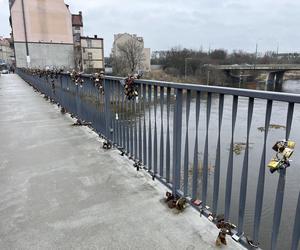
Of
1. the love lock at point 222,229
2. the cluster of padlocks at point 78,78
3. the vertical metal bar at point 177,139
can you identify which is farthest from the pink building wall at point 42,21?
the love lock at point 222,229

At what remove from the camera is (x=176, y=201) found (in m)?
2.11

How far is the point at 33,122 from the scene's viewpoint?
543 cm

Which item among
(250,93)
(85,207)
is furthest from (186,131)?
(85,207)

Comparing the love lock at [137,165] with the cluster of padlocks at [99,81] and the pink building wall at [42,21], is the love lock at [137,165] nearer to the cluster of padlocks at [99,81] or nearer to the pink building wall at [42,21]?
the cluster of padlocks at [99,81]

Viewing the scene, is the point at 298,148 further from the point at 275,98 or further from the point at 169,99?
the point at 275,98

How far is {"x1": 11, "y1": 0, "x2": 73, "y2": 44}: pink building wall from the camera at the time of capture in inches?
1307

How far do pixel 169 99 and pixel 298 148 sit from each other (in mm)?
6748

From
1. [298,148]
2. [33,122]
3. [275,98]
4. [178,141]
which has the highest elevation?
[275,98]

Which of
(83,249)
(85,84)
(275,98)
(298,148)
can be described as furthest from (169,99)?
(298,148)

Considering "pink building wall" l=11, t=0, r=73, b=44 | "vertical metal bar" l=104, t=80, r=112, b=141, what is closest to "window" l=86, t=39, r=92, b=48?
"pink building wall" l=11, t=0, r=73, b=44

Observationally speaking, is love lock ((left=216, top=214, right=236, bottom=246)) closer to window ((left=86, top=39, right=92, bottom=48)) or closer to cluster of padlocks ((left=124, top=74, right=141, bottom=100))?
cluster of padlocks ((left=124, top=74, right=141, bottom=100))

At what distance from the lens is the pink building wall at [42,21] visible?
109ft

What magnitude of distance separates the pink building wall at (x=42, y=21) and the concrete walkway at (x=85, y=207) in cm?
3494

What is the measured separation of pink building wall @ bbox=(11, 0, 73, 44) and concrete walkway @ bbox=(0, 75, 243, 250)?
3494cm
